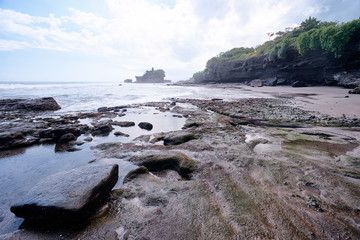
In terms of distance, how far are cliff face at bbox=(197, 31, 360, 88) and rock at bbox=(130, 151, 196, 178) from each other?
1061 inches

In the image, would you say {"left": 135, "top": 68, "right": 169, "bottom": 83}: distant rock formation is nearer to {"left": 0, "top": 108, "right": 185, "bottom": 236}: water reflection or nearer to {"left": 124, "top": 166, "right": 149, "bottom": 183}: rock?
{"left": 0, "top": 108, "right": 185, "bottom": 236}: water reflection

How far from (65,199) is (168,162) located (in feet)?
8.00

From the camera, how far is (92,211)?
2.62 m

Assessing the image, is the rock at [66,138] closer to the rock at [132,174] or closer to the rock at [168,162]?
the rock at [168,162]

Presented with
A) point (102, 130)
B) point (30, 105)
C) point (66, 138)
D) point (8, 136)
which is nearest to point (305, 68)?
point (102, 130)

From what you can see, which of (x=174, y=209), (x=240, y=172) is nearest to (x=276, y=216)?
(x=240, y=172)

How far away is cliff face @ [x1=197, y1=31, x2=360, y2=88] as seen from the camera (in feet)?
66.2

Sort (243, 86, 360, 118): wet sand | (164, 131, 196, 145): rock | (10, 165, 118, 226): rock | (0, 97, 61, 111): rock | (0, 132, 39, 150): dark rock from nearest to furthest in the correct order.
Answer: (10, 165, 118, 226): rock → (164, 131, 196, 145): rock → (0, 132, 39, 150): dark rock → (243, 86, 360, 118): wet sand → (0, 97, 61, 111): rock

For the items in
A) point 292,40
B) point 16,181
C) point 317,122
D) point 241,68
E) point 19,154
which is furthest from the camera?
point 241,68

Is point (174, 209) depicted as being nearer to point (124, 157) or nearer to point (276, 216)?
point (276, 216)

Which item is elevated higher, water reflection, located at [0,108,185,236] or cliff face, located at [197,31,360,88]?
cliff face, located at [197,31,360,88]

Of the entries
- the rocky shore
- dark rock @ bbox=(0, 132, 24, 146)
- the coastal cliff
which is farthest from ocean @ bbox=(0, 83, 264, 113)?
the rocky shore

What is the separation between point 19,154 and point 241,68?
46830 mm

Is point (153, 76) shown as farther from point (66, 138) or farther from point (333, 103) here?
point (66, 138)
